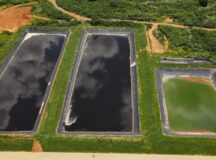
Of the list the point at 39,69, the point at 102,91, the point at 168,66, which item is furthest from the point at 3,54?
the point at 168,66

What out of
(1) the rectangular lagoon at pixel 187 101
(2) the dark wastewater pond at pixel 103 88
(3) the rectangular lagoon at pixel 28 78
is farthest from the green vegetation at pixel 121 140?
(2) the dark wastewater pond at pixel 103 88

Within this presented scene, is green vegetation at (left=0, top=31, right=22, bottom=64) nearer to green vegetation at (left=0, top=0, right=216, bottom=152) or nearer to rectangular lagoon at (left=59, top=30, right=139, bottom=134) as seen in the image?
green vegetation at (left=0, top=0, right=216, bottom=152)

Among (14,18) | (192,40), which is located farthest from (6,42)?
(192,40)

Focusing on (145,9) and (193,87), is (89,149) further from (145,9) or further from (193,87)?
(145,9)

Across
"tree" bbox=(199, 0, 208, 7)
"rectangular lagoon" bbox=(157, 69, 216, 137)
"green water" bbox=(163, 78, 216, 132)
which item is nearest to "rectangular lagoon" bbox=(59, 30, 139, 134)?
"rectangular lagoon" bbox=(157, 69, 216, 137)

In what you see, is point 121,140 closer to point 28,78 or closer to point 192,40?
point 28,78

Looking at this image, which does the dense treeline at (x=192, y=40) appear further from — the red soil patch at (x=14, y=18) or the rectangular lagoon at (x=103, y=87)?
the red soil patch at (x=14, y=18)
